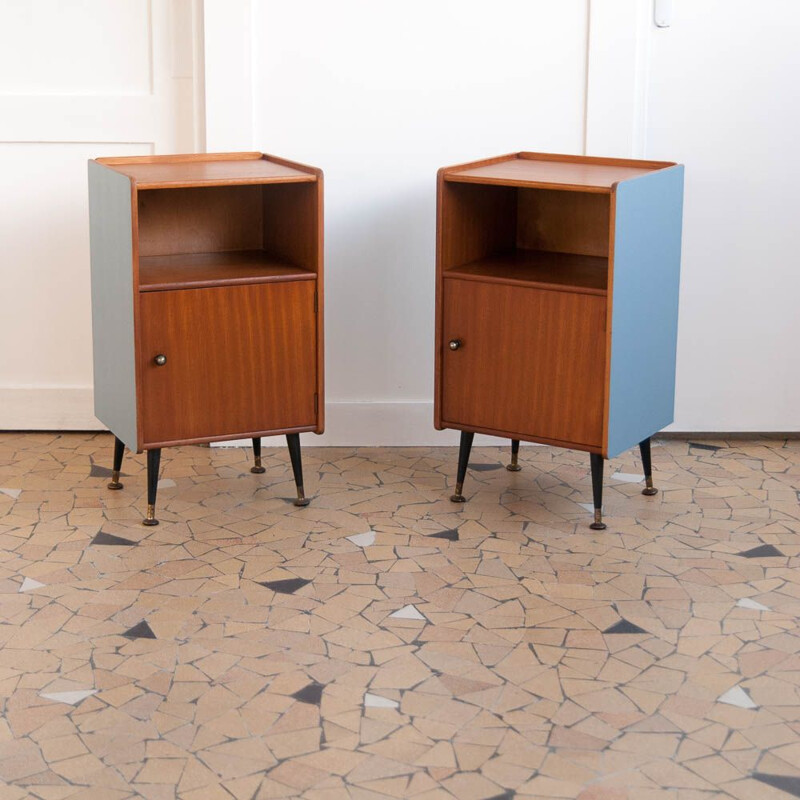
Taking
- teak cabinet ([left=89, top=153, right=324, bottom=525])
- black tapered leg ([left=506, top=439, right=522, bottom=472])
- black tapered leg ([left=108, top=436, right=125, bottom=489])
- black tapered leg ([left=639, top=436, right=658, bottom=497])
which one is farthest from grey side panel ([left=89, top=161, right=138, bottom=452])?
black tapered leg ([left=639, top=436, right=658, bottom=497])

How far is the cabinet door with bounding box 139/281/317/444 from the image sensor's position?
301 cm

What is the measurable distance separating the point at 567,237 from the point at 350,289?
66 cm

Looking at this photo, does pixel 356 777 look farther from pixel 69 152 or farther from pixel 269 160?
pixel 69 152

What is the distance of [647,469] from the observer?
10.9 feet

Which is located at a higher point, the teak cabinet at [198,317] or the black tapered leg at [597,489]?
the teak cabinet at [198,317]

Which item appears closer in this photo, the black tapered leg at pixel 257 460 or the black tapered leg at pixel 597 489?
the black tapered leg at pixel 597 489

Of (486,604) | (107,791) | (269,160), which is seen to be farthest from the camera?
(269,160)

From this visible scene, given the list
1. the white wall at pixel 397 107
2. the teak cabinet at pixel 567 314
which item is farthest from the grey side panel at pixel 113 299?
the teak cabinet at pixel 567 314

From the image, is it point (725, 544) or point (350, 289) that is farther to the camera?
point (350, 289)

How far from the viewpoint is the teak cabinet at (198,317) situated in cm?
299

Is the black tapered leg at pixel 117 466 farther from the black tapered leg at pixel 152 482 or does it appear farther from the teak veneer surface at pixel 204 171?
the teak veneer surface at pixel 204 171

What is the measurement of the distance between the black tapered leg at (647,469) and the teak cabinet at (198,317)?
32.7 inches

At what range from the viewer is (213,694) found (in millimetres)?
2365

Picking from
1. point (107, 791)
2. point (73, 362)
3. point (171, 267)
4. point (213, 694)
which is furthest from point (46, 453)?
point (107, 791)
